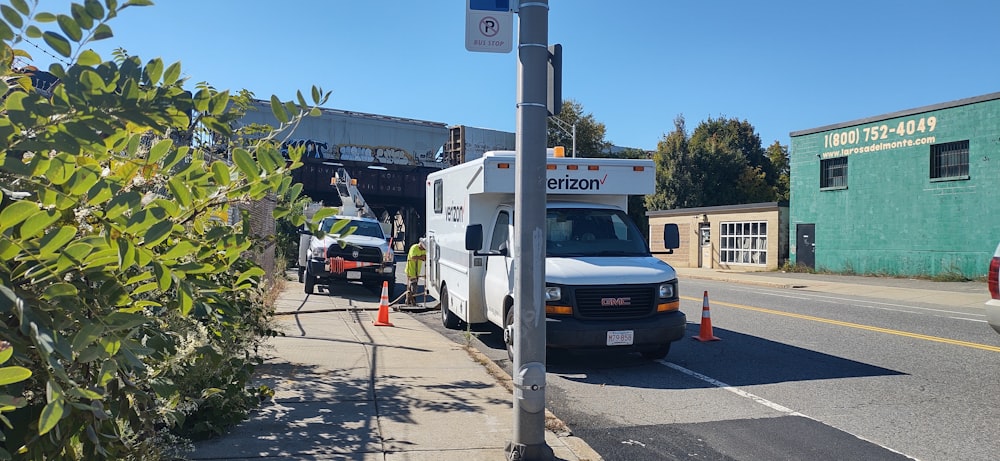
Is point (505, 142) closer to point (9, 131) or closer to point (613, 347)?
point (613, 347)

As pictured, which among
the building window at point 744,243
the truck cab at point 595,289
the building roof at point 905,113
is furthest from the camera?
the building window at point 744,243

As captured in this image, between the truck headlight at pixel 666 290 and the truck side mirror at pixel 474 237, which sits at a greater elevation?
the truck side mirror at pixel 474 237

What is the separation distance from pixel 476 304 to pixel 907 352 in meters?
5.79

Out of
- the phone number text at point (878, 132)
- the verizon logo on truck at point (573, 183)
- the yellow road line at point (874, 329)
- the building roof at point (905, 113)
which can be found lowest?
the yellow road line at point (874, 329)

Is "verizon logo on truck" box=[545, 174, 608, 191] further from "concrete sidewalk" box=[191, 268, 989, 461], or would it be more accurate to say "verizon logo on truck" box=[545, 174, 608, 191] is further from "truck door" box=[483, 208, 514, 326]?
"concrete sidewalk" box=[191, 268, 989, 461]

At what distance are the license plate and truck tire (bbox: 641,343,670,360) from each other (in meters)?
0.84

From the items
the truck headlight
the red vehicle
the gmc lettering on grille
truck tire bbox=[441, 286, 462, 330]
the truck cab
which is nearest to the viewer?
the red vehicle

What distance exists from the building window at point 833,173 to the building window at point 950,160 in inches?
152

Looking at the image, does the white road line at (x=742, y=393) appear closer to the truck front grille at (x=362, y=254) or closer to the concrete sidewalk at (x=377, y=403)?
the concrete sidewalk at (x=377, y=403)

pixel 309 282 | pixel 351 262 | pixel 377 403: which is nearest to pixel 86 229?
pixel 377 403

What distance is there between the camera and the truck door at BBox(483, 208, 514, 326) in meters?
8.96

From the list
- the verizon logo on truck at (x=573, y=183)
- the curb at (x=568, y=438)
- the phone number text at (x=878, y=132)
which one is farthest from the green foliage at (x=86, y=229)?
the phone number text at (x=878, y=132)

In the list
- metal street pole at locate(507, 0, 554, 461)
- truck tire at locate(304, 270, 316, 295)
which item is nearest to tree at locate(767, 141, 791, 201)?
truck tire at locate(304, 270, 316, 295)

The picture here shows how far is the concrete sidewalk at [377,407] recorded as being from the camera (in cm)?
505
